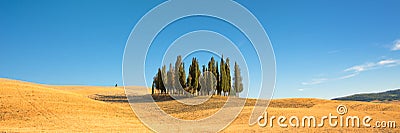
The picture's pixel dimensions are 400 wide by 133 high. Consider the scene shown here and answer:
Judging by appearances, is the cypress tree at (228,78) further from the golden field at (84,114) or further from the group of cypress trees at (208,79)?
the golden field at (84,114)

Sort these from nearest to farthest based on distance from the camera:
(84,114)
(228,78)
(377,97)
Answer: (84,114) → (228,78) → (377,97)

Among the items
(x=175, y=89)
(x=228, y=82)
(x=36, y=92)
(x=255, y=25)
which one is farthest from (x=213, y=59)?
A: (x=255, y=25)

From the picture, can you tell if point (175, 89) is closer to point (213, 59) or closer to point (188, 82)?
point (188, 82)

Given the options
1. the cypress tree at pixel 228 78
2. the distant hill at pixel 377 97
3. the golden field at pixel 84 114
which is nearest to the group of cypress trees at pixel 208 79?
the cypress tree at pixel 228 78

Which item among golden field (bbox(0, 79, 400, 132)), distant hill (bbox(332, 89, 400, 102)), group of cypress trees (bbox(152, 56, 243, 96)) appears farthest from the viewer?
distant hill (bbox(332, 89, 400, 102))

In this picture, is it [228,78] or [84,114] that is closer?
[84,114]

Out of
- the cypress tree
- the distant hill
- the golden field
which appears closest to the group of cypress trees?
the cypress tree

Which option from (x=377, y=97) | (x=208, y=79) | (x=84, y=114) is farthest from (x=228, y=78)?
(x=377, y=97)

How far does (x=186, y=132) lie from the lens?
24938 millimetres

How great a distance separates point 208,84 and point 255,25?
50108mm

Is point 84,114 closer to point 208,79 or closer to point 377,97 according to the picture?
point 208,79

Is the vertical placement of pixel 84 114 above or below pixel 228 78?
below

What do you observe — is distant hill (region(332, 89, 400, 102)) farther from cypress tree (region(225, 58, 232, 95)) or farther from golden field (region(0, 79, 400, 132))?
golden field (region(0, 79, 400, 132))

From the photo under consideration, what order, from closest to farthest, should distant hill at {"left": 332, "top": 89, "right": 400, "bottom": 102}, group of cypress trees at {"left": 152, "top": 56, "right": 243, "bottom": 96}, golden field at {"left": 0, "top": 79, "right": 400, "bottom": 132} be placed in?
1. golden field at {"left": 0, "top": 79, "right": 400, "bottom": 132}
2. group of cypress trees at {"left": 152, "top": 56, "right": 243, "bottom": 96}
3. distant hill at {"left": 332, "top": 89, "right": 400, "bottom": 102}
